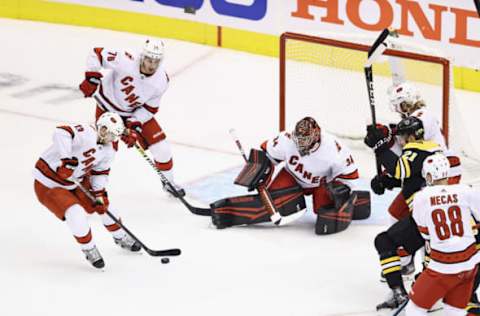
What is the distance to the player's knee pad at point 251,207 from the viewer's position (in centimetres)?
723

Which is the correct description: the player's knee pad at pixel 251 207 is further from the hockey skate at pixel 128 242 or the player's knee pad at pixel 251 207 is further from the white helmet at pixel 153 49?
the white helmet at pixel 153 49

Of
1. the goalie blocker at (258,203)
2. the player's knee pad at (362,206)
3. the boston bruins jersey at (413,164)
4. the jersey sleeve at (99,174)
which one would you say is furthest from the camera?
the player's knee pad at (362,206)

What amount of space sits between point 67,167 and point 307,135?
3.88 ft

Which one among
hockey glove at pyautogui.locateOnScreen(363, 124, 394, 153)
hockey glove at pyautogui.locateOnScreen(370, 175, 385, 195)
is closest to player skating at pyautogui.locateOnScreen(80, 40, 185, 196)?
hockey glove at pyautogui.locateOnScreen(363, 124, 394, 153)

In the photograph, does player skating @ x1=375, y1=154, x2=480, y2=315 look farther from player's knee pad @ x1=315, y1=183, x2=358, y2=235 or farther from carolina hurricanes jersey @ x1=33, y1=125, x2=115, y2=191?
carolina hurricanes jersey @ x1=33, y1=125, x2=115, y2=191

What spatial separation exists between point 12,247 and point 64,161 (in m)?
0.64

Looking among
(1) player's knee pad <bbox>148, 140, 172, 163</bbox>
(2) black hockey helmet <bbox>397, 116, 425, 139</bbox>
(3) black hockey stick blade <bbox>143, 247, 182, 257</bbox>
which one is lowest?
(3) black hockey stick blade <bbox>143, 247, 182, 257</bbox>

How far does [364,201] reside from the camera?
7344mm

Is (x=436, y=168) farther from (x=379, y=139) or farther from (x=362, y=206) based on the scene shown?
(x=362, y=206)

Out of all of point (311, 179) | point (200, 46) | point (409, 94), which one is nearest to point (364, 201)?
point (311, 179)

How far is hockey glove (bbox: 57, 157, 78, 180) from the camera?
654 centimetres

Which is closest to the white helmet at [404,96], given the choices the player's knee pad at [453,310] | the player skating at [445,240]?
the player skating at [445,240]

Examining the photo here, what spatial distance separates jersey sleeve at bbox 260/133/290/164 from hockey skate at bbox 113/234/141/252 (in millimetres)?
860

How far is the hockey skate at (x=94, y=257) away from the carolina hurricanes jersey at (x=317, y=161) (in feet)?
3.65
